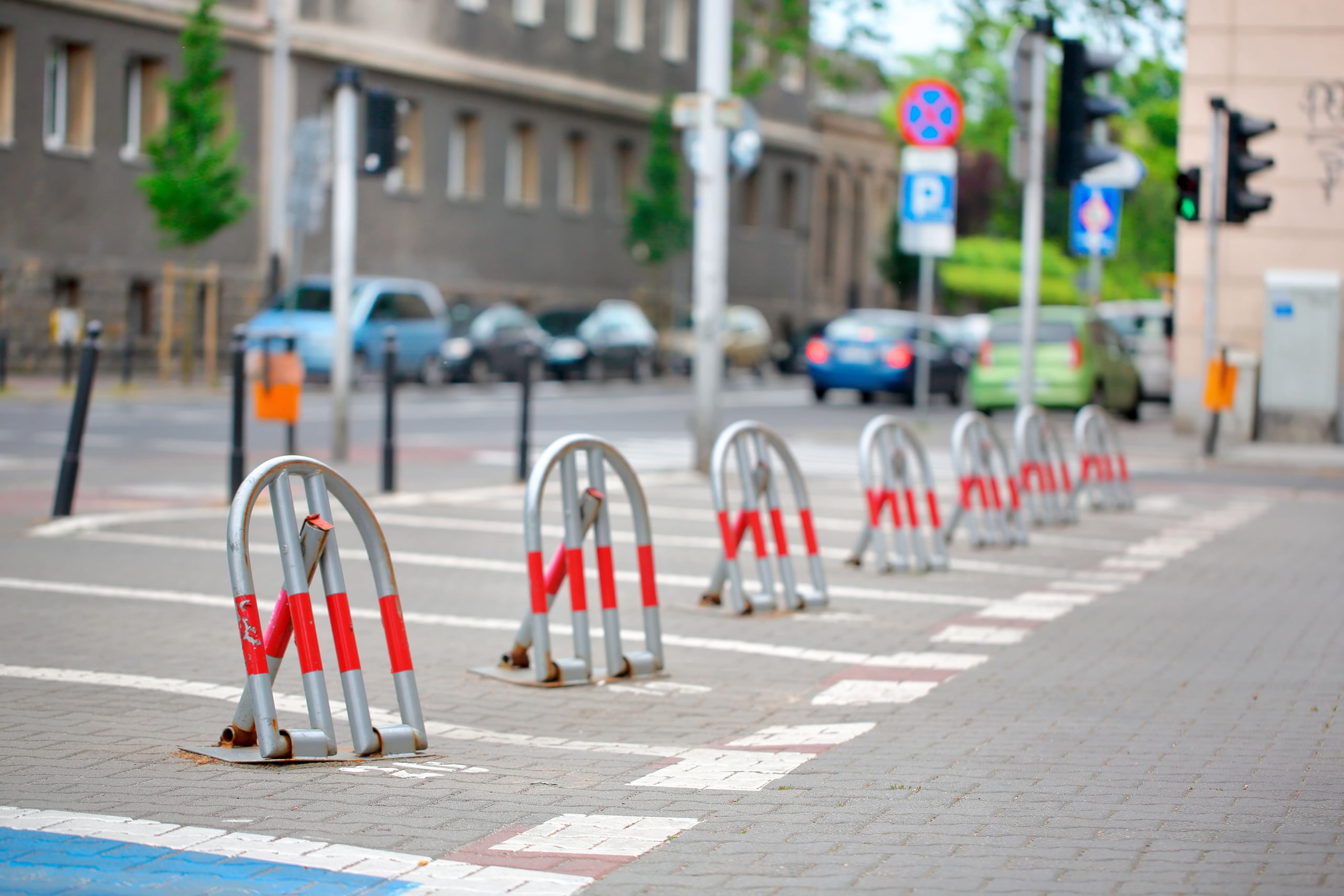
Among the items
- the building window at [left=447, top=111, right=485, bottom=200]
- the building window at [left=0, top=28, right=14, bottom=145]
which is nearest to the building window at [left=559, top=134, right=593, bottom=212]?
the building window at [left=447, top=111, right=485, bottom=200]

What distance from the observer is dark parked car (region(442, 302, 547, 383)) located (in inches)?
1539

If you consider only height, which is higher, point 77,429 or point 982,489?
point 77,429

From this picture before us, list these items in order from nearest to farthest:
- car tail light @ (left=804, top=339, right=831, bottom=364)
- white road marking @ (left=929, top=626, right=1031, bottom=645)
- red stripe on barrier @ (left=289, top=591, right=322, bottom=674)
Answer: red stripe on barrier @ (left=289, top=591, right=322, bottom=674) < white road marking @ (left=929, top=626, right=1031, bottom=645) < car tail light @ (left=804, top=339, right=831, bottom=364)

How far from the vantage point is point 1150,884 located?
5.21 meters

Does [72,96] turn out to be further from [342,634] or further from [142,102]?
[342,634]

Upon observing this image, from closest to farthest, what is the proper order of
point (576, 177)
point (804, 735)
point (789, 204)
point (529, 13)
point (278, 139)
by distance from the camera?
point (804, 735) < point (278, 139) < point (529, 13) < point (576, 177) < point (789, 204)

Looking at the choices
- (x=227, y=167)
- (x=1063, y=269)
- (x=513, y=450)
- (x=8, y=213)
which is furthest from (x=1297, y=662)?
(x=1063, y=269)

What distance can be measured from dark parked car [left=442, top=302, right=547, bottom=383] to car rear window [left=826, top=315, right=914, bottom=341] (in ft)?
18.8

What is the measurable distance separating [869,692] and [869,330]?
2739cm

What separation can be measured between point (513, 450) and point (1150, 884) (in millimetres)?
17001

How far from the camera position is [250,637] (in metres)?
6.54

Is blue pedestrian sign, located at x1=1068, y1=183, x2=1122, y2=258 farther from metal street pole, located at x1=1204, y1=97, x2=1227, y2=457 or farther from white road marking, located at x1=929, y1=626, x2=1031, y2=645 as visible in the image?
white road marking, located at x1=929, y1=626, x2=1031, y2=645

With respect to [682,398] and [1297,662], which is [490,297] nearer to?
[682,398]

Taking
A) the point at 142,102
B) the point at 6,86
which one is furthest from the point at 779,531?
the point at 142,102
